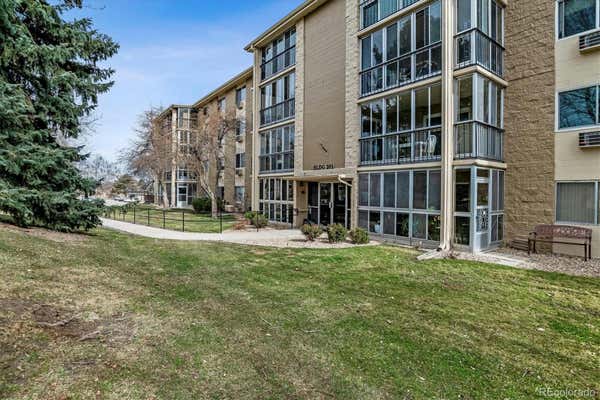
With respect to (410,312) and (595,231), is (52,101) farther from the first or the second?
(595,231)

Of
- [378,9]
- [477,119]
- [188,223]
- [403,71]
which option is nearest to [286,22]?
[378,9]

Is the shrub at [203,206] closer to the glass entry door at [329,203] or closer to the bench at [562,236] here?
the glass entry door at [329,203]

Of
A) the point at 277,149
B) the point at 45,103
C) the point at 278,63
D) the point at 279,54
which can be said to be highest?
the point at 279,54

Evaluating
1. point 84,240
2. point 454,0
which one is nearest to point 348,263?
point 84,240

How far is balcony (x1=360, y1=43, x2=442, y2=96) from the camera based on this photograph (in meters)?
11.4

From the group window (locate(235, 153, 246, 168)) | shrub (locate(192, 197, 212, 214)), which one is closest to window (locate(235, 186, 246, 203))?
window (locate(235, 153, 246, 168))

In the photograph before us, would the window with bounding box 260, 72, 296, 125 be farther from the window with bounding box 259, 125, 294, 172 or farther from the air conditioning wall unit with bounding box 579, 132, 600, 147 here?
the air conditioning wall unit with bounding box 579, 132, 600, 147

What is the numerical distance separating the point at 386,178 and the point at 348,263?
5230 millimetres

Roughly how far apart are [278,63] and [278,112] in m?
2.99

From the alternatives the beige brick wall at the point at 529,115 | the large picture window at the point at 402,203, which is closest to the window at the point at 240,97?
the large picture window at the point at 402,203

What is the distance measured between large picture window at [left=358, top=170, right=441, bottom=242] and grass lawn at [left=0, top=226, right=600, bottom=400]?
3.82m

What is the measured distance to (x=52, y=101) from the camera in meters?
8.64

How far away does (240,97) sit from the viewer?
2700 centimetres

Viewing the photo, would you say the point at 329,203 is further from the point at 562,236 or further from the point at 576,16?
the point at 576,16
